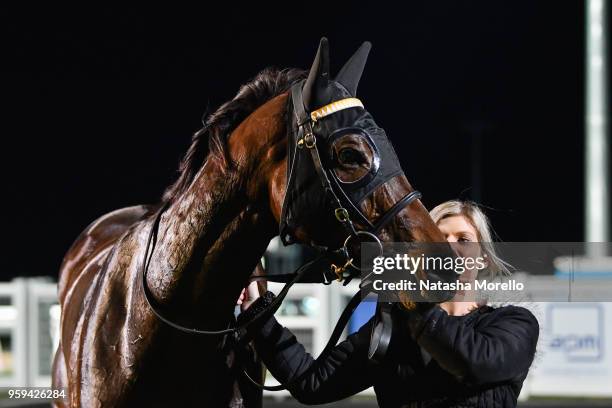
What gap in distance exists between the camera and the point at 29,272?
54.2ft

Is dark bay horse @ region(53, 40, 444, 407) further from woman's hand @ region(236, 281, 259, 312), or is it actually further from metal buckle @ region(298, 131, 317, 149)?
woman's hand @ region(236, 281, 259, 312)

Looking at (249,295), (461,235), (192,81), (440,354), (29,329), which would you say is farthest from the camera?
(192,81)

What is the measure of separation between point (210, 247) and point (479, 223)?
0.74 m

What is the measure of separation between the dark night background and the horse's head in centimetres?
1198

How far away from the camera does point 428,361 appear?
2162mm

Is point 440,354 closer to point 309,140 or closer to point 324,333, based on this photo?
point 309,140

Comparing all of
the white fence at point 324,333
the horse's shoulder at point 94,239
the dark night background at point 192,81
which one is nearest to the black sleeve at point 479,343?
the horse's shoulder at point 94,239

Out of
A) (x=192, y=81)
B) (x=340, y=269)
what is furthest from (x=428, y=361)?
(x=192, y=81)

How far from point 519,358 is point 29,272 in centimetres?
1563

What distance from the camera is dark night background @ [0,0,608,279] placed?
607 inches

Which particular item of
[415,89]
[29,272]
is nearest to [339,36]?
[415,89]

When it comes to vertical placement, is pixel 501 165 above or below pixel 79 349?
above

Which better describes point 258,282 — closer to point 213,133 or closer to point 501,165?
point 213,133

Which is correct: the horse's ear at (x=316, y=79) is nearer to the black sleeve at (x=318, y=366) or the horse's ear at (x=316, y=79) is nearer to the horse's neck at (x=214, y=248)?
the horse's neck at (x=214, y=248)
